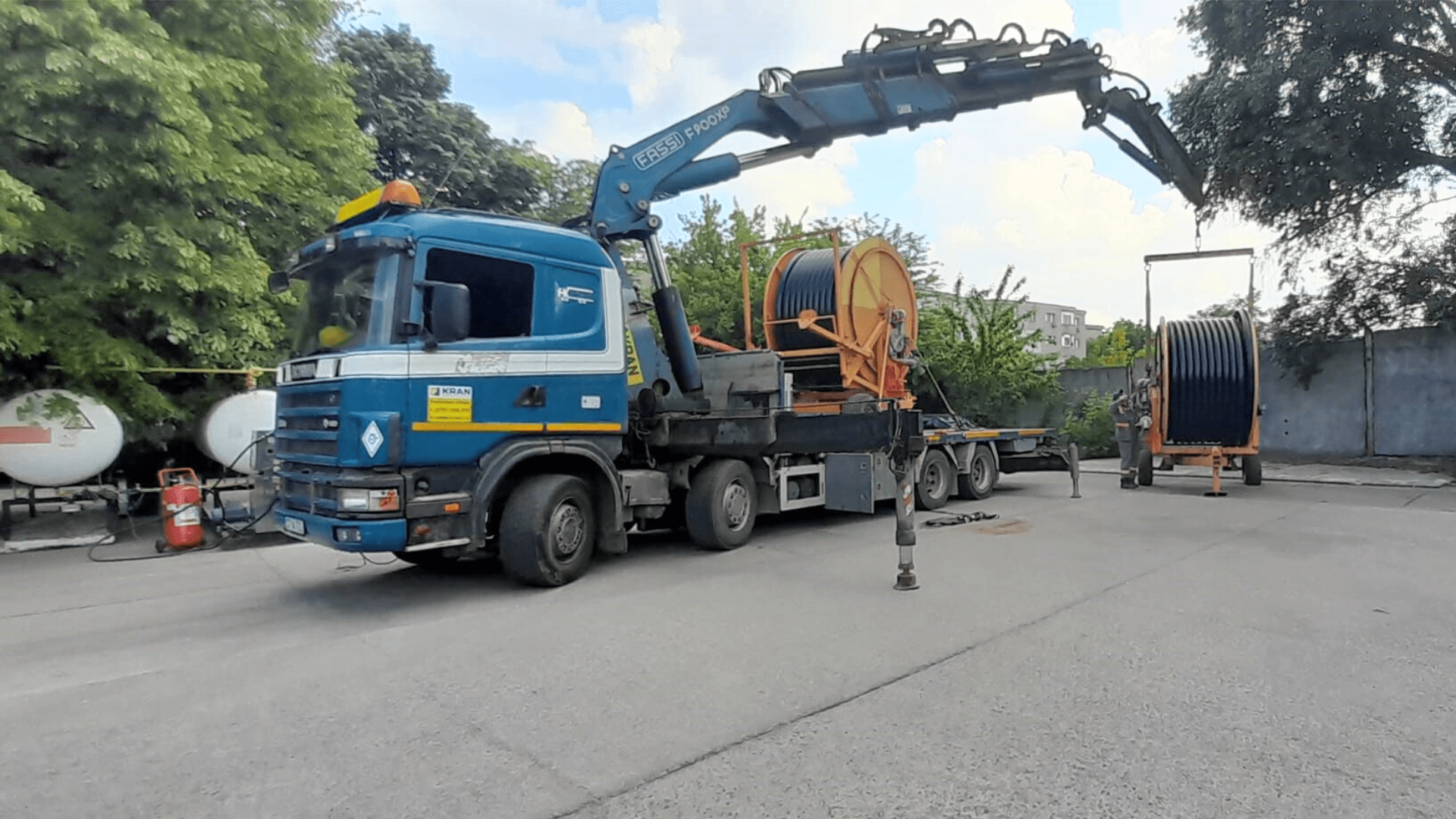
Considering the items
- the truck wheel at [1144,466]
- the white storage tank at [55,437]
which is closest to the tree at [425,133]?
the white storage tank at [55,437]

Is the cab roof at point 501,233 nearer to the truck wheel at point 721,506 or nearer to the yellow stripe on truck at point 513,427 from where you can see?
the yellow stripe on truck at point 513,427

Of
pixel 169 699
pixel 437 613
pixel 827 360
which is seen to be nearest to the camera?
pixel 169 699

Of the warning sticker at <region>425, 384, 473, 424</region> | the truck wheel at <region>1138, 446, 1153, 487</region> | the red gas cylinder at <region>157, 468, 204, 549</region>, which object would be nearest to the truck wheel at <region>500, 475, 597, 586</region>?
the warning sticker at <region>425, 384, 473, 424</region>

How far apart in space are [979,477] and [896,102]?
5.81 meters

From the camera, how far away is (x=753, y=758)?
3.45m

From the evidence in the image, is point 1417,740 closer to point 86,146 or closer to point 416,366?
point 416,366

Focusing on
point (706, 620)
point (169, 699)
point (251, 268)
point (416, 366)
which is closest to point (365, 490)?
point (416, 366)

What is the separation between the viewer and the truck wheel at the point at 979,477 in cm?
1245

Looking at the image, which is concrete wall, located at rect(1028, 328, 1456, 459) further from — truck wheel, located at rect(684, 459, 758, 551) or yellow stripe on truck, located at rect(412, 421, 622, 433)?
yellow stripe on truck, located at rect(412, 421, 622, 433)

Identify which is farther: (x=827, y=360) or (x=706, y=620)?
(x=827, y=360)

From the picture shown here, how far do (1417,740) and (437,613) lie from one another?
222 inches

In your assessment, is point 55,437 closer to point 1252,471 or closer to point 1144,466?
point 1144,466

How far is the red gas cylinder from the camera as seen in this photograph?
9.17m

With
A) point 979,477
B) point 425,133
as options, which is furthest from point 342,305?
point 425,133
